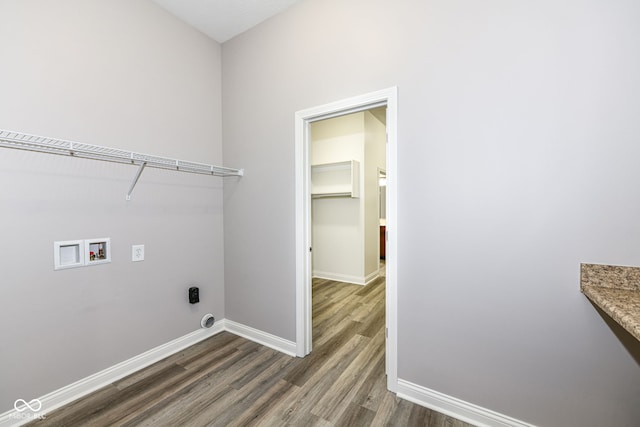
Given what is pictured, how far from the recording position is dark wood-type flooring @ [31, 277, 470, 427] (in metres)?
1.56

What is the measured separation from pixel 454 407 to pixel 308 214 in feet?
5.30

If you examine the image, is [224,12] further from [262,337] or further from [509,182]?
[262,337]

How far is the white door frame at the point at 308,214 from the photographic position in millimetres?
1751

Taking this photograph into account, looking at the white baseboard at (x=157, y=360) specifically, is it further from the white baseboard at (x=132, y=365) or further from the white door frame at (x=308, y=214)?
the white door frame at (x=308, y=214)

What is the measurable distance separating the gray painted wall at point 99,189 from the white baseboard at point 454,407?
193 centimetres

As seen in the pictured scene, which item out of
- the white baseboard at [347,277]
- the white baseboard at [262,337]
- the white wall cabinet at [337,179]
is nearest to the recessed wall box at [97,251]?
the white baseboard at [262,337]

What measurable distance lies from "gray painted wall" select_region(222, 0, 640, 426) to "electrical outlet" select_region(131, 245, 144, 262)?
1.87 m

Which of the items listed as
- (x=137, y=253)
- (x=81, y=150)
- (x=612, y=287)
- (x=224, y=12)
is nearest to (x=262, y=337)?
(x=137, y=253)

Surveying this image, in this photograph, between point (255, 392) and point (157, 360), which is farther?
point (157, 360)

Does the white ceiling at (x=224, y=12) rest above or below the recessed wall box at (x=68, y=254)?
above

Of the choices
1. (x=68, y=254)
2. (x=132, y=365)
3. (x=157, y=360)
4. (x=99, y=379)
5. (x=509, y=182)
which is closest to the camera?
(x=509, y=182)

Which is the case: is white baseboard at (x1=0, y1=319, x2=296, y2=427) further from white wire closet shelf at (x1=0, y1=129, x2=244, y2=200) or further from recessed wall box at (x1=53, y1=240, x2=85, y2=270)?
white wire closet shelf at (x1=0, y1=129, x2=244, y2=200)

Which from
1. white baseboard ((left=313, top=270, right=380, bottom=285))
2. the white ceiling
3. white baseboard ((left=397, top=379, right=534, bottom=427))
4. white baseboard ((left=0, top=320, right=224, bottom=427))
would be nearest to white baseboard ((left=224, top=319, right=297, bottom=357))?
white baseboard ((left=0, top=320, right=224, bottom=427))

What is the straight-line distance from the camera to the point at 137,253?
206 centimetres
